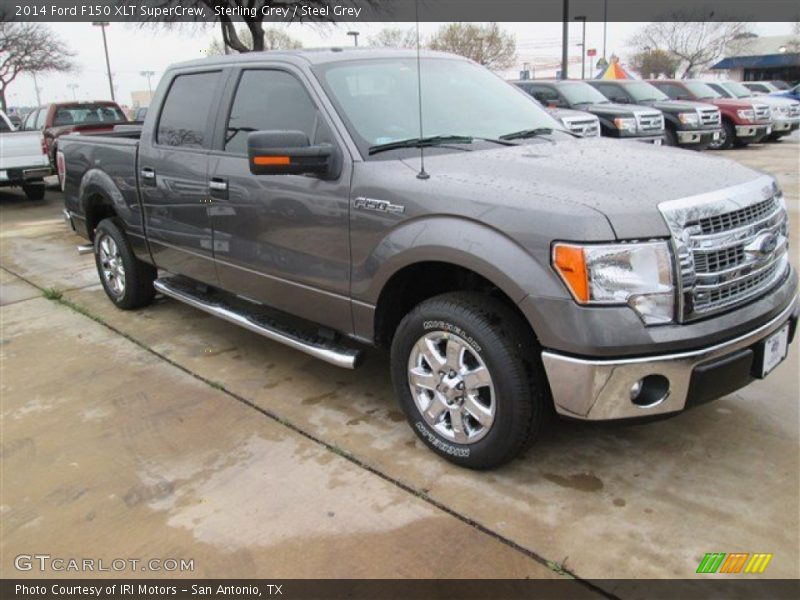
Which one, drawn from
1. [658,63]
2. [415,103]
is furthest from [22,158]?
[658,63]

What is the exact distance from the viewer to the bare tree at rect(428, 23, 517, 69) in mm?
36438

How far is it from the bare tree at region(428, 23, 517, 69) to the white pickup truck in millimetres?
24974

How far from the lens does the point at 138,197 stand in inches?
197

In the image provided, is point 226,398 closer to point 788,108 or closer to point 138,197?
point 138,197

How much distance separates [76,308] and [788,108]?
770 inches

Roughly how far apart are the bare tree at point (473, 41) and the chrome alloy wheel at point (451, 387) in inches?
1294

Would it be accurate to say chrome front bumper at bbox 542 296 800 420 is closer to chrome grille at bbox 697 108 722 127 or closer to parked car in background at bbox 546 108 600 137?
parked car in background at bbox 546 108 600 137

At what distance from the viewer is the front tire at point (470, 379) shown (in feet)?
9.08

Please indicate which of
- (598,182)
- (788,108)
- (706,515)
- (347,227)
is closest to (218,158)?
(347,227)

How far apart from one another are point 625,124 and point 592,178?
11.3m

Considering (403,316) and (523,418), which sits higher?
(403,316)

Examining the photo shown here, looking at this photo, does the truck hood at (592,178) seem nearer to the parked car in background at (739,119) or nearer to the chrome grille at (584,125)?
the chrome grille at (584,125)

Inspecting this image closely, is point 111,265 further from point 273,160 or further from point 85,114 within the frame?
point 85,114

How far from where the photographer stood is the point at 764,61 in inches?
2186
